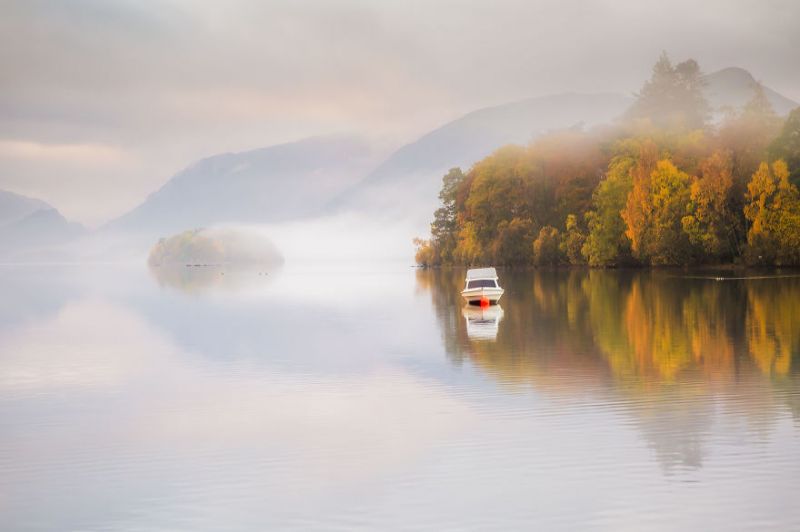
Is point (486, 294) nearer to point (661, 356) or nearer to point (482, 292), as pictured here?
point (482, 292)

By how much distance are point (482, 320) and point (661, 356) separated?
16.9 meters

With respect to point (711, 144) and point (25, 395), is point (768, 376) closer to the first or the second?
point (25, 395)

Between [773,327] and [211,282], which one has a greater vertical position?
[211,282]

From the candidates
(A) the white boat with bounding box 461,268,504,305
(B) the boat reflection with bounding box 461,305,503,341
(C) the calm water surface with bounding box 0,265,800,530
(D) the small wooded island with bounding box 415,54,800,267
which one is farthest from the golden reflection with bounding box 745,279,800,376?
(D) the small wooded island with bounding box 415,54,800,267

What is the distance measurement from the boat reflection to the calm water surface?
1.24 feet

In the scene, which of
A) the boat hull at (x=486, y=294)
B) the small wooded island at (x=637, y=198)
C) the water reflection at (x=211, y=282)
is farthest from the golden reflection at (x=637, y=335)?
the water reflection at (x=211, y=282)

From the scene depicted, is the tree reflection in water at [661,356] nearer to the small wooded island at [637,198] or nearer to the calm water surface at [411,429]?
the calm water surface at [411,429]

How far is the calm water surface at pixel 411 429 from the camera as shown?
41.4 feet

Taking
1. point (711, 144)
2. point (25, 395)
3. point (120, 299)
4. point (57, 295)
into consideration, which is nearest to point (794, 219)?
point (711, 144)

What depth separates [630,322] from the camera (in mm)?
39375

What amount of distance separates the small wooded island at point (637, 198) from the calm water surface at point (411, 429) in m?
53.7

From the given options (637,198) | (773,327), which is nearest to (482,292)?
(773,327)

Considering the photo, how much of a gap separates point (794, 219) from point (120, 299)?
56.6 metres

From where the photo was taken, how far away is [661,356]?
27.9m
